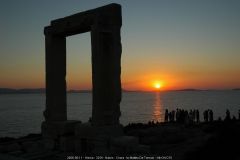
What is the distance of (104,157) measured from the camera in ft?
36.1

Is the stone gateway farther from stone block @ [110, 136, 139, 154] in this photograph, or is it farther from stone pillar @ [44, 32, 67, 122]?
stone pillar @ [44, 32, 67, 122]

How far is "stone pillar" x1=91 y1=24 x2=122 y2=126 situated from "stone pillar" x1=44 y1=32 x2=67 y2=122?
8.79 ft

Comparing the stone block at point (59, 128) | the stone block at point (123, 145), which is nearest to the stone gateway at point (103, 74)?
the stone block at point (123, 145)

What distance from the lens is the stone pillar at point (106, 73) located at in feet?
40.1

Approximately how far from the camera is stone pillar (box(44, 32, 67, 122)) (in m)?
14.4

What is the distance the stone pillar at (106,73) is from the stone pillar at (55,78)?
268cm

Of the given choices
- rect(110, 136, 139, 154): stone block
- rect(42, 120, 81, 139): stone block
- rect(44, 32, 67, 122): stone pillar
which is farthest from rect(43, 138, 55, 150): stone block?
rect(110, 136, 139, 154): stone block

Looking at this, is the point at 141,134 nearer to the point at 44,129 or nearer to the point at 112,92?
the point at 44,129

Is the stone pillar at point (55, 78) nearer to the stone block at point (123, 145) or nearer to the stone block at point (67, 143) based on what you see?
the stone block at point (67, 143)

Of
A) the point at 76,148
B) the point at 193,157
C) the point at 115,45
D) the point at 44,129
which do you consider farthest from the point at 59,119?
the point at 193,157

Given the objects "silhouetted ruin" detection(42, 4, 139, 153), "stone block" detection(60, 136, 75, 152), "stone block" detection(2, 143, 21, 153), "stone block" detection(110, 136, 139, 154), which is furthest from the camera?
"stone block" detection(2, 143, 21, 153)

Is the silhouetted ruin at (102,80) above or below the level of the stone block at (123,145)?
above

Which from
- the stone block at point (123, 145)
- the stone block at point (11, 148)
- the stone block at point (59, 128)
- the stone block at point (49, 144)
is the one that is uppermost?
the stone block at point (59, 128)

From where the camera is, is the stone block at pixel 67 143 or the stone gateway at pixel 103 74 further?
the stone block at pixel 67 143
